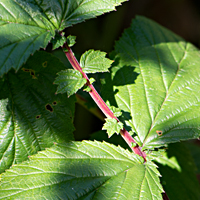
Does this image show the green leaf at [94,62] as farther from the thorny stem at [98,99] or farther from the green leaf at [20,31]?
the green leaf at [20,31]

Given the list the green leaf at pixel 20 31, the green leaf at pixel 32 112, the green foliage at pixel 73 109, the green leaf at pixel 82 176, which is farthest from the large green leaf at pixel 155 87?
the green leaf at pixel 20 31

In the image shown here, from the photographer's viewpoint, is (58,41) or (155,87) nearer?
(58,41)

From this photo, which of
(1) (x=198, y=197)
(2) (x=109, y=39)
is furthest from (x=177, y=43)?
(2) (x=109, y=39)

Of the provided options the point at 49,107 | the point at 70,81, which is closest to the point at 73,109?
the point at 49,107

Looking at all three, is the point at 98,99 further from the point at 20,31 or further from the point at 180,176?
the point at 180,176

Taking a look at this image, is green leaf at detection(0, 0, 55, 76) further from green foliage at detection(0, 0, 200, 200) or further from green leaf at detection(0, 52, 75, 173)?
green leaf at detection(0, 52, 75, 173)

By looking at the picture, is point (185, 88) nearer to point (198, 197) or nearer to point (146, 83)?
point (146, 83)
